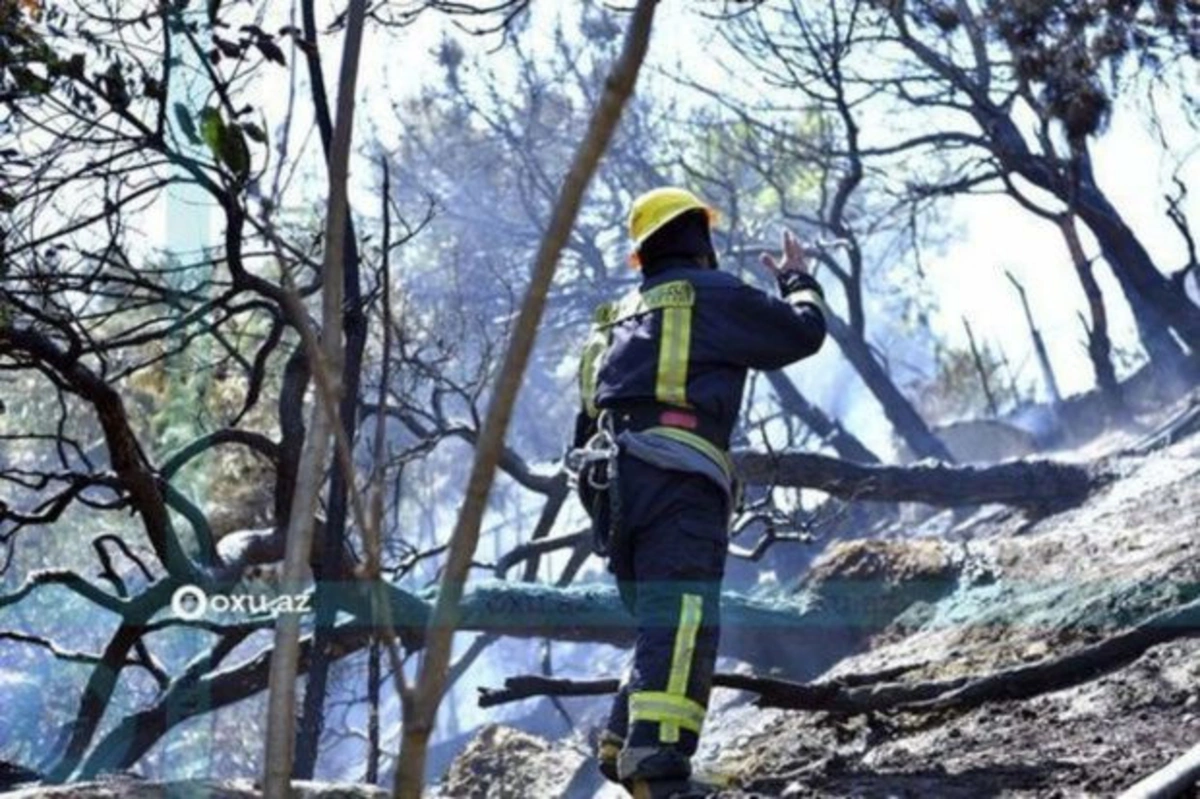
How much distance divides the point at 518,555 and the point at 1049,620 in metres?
4.31

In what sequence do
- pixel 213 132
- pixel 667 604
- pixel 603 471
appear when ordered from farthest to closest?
pixel 603 471
pixel 667 604
pixel 213 132

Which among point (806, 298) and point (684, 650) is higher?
point (806, 298)

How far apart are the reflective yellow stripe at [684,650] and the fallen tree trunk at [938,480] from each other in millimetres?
6304

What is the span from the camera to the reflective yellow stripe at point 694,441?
4992 millimetres

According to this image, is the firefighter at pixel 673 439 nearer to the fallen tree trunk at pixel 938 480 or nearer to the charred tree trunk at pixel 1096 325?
the fallen tree trunk at pixel 938 480

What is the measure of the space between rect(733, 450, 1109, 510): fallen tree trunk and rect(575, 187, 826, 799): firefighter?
19.3 feet

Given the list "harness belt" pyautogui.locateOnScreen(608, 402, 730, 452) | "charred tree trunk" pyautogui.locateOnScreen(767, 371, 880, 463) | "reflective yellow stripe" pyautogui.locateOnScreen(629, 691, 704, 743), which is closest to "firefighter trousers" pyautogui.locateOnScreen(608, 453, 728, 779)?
"reflective yellow stripe" pyautogui.locateOnScreen(629, 691, 704, 743)

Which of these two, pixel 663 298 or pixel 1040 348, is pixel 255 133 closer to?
pixel 663 298

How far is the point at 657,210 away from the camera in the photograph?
5273 millimetres

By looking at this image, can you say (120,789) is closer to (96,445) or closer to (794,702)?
(794,702)

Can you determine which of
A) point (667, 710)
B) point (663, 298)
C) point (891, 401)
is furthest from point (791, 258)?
point (891, 401)

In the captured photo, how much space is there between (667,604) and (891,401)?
13.7m

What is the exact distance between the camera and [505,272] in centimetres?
2475

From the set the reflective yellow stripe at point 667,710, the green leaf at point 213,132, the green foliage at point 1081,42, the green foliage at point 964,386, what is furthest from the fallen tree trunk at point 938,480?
the green foliage at point 964,386
